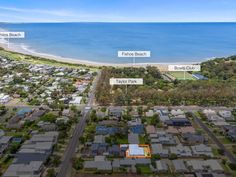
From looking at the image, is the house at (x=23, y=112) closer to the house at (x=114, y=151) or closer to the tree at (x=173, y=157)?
the house at (x=114, y=151)

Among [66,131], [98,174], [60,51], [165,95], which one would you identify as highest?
[60,51]

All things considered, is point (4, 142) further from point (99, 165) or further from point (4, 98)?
point (4, 98)

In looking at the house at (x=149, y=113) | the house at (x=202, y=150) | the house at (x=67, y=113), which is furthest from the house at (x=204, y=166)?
the house at (x=67, y=113)

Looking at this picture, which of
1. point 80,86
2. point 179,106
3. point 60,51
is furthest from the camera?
point 60,51

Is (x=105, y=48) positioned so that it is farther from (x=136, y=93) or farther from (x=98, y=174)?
(x=98, y=174)

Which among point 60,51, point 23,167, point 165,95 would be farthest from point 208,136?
point 60,51

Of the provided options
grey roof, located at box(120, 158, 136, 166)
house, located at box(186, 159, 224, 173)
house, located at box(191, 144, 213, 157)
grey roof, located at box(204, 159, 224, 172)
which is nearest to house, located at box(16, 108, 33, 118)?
grey roof, located at box(120, 158, 136, 166)
